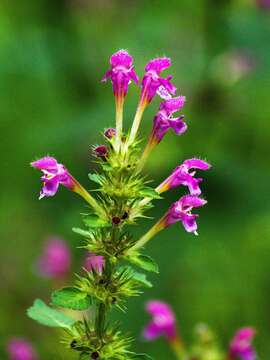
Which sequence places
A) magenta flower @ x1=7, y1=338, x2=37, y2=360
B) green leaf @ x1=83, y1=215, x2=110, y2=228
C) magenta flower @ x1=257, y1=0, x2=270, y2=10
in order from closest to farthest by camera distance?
green leaf @ x1=83, y1=215, x2=110, y2=228
magenta flower @ x1=7, y1=338, x2=37, y2=360
magenta flower @ x1=257, y1=0, x2=270, y2=10

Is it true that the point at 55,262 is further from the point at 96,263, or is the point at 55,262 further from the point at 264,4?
the point at 264,4

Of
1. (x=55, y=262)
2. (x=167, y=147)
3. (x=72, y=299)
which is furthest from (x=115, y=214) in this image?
(x=167, y=147)

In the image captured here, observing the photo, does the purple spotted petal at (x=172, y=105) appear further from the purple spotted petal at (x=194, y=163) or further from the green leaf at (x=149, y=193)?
the green leaf at (x=149, y=193)

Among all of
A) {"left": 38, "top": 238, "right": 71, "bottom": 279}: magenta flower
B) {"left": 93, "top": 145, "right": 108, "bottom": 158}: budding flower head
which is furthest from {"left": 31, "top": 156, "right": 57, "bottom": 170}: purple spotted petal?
{"left": 38, "top": 238, "right": 71, "bottom": 279}: magenta flower

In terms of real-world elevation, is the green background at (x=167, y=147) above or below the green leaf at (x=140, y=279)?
above

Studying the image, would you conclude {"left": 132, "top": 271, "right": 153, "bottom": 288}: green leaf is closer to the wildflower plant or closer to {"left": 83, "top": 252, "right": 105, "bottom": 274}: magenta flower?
the wildflower plant

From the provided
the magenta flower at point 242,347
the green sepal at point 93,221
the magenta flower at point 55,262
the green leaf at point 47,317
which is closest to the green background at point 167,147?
the magenta flower at point 55,262

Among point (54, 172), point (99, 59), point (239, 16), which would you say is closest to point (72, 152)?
point (99, 59)
